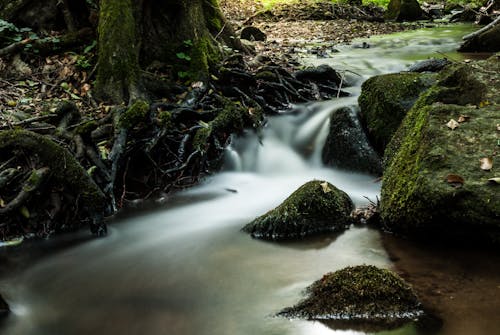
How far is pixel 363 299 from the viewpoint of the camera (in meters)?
3.00

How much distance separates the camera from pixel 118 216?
5.28m

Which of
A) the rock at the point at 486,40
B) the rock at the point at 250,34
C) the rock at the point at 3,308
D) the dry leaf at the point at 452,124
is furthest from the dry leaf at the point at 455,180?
the rock at the point at 250,34

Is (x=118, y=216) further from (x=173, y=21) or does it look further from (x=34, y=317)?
(x=173, y=21)

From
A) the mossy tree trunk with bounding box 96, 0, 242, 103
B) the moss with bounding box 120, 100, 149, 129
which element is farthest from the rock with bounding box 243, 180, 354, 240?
the mossy tree trunk with bounding box 96, 0, 242, 103

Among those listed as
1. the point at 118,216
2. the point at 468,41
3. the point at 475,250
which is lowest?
the point at 118,216

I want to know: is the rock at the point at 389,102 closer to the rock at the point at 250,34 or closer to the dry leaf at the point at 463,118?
the dry leaf at the point at 463,118

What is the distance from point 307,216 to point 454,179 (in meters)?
1.36

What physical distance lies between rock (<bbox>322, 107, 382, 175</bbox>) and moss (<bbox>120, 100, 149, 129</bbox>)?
8.50ft

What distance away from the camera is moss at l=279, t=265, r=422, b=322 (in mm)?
2951

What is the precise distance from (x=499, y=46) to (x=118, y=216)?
370 inches

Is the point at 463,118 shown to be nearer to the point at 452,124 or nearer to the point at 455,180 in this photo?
the point at 452,124

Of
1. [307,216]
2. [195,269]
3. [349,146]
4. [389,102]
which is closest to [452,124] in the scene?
[307,216]

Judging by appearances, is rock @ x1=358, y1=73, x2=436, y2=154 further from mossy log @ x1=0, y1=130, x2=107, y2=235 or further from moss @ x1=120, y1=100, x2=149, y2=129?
mossy log @ x1=0, y1=130, x2=107, y2=235

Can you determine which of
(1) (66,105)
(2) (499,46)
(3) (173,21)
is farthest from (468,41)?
(1) (66,105)
